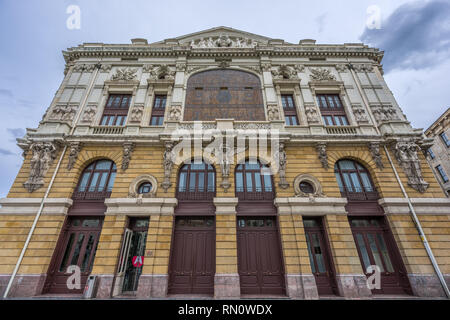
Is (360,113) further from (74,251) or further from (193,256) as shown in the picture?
(74,251)

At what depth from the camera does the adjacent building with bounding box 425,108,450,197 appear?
23531 millimetres

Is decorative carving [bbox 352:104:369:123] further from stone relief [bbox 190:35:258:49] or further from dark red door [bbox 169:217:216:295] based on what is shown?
dark red door [bbox 169:217:216:295]

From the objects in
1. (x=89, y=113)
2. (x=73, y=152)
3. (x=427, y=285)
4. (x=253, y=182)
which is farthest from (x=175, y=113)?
(x=427, y=285)

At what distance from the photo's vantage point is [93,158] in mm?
12773

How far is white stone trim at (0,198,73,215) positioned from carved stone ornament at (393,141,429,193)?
21983mm

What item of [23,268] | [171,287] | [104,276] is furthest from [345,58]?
[23,268]

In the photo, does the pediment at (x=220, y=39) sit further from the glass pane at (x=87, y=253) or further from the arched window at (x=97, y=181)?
the glass pane at (x=87, y=253)

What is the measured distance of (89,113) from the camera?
14453 mm

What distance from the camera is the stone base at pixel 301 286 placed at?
9.15m

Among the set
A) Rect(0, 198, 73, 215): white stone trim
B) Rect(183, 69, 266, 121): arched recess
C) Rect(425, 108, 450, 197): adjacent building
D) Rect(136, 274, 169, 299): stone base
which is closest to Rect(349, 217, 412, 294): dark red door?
Rect(183, 69, 266, 121): arched recess

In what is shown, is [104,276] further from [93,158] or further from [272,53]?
[272,53]

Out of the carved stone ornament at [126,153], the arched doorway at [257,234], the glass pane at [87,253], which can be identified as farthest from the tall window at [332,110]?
the glass pane at [87,253]

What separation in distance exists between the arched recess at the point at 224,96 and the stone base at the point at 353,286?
11.6m

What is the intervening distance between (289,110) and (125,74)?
15342 mm
